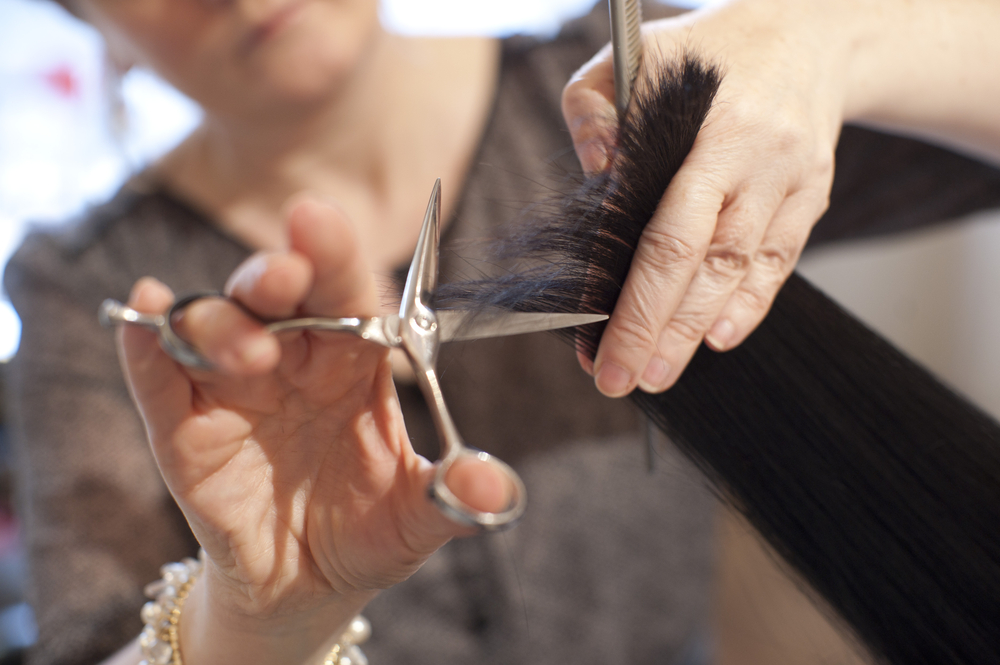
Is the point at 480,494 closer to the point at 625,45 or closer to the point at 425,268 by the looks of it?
the point at 425,268

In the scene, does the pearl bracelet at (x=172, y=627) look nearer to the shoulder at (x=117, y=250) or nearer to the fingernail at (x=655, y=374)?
the fingernail at (x=655, y=374)

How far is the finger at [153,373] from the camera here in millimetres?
282

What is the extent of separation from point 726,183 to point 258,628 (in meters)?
0.38

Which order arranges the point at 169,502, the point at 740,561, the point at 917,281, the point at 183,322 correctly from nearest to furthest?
the point at 183,322
the point at 169,502
the point at 740,561
the point at 917,281

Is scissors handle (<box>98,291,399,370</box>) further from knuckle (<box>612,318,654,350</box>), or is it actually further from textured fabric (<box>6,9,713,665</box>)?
textured fabric (<box>6,9,713,665</box>)

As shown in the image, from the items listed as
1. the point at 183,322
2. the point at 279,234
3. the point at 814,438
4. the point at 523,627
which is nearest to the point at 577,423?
the point at 523,627

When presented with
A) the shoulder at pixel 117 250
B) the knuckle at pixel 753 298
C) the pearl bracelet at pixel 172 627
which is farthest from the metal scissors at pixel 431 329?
the shoulder at pixel 117 250

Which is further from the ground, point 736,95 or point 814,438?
point 736,95

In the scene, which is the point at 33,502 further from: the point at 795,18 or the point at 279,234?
the point at 795,18

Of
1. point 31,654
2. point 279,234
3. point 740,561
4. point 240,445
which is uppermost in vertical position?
point 240,445

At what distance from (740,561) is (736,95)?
73 centimetres

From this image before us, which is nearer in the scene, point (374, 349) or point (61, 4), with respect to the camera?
point (374, 349)

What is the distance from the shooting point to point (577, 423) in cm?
83

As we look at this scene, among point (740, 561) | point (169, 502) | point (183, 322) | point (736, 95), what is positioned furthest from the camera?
point (740, 561)
